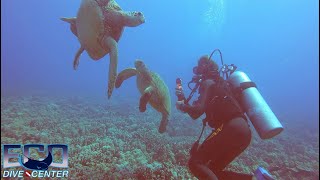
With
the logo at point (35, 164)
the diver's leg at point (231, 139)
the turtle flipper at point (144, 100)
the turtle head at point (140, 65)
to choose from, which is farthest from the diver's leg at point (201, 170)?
the logo at point (35, 164)

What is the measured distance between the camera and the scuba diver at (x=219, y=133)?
158 inches

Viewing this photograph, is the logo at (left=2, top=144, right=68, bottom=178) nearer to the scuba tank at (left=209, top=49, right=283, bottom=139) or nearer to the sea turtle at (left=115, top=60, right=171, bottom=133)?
the sea turtle at (left=115, top=60, right=171, bottom=133)

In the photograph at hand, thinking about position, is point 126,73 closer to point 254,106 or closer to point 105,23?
point 105,23

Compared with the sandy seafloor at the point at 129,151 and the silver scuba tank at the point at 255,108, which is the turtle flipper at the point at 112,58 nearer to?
the sandy seafloor at the point at 129,151

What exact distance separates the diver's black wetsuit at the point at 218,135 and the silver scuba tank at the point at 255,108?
1.33 ft

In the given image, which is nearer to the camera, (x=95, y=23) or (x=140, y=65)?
(x=95, y=23)

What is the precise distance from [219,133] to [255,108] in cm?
94

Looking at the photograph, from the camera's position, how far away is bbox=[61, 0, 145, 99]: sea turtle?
463cm

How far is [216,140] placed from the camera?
13.4 feet

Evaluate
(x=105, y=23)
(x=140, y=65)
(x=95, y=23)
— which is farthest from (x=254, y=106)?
(x=95, y=23)

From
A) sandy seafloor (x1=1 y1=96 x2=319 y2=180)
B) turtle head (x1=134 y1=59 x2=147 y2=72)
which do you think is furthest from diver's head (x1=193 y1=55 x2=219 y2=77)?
sandy seafloor (x1=1 y1=96 x2=319 y2=180)

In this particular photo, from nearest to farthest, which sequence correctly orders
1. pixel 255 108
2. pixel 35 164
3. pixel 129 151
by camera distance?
pixel 255 108 < pixel 35 164 < pixel 129 151

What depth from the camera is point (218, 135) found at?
4.08 meters

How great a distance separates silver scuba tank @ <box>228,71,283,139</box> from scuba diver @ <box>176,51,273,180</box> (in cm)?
35
